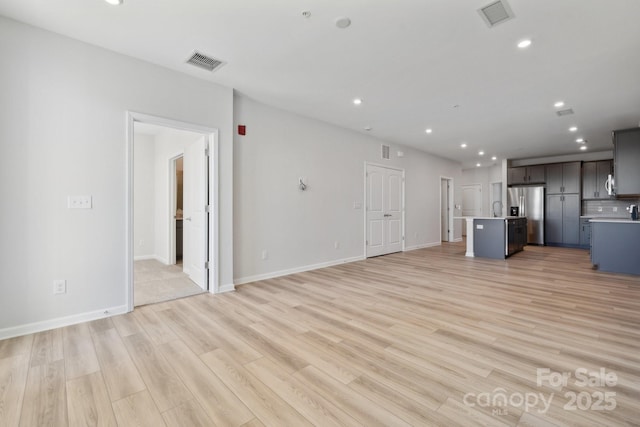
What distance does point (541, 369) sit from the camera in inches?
76.5

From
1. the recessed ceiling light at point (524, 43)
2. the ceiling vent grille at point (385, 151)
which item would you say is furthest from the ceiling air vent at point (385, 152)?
the recessed ceiling light at point (524, 43)

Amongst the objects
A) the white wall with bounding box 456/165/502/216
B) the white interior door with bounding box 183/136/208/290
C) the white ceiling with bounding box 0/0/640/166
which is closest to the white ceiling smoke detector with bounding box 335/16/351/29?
the white ceiling with bounding box 0/0/640/166

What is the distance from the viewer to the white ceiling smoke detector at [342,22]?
8.09 feet

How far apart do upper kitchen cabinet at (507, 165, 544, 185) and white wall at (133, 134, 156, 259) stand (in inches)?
400

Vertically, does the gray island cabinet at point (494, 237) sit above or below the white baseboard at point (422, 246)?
above

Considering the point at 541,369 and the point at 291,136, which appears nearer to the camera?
the point at 541,369

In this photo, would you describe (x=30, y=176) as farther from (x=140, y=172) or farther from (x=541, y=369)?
(x=541, y=369)

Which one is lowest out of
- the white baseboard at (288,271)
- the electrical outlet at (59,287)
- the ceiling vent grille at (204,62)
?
the white baseboard at (288,271)

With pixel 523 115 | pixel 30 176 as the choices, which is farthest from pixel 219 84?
pixel 523 115

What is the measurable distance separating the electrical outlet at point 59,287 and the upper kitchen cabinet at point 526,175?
10.7 metres

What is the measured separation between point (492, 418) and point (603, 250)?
534 centimetres

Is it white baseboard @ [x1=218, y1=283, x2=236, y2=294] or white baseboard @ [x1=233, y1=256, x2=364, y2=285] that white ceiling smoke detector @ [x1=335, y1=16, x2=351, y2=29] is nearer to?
white baseboard @ [x1=218, y1=283, x2=236, y2=294]

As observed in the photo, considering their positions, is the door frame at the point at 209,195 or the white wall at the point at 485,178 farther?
the white wall at the point at 485,178

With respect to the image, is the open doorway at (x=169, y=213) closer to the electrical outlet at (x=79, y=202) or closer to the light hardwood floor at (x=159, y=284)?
the light hardwood floor at (x=159, y=284)
